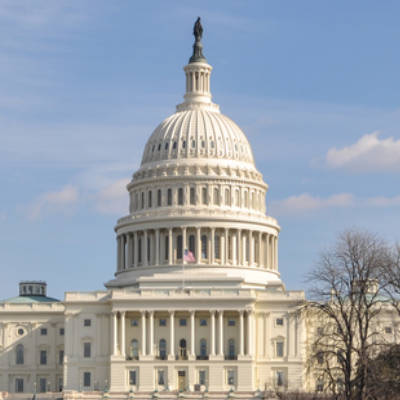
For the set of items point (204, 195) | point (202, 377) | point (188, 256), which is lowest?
point (202, 377)

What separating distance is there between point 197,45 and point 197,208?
27203 millimetres

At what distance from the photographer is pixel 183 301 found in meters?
167

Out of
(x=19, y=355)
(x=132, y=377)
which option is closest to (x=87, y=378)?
(x=132, y=377)

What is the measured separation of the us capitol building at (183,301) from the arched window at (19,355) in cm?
19

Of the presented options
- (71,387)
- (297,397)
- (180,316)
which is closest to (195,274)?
(180,316)

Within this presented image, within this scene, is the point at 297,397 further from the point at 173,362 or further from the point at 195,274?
the point at 195,274

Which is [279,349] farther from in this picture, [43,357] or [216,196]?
[43,357]

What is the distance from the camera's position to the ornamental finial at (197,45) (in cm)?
19388

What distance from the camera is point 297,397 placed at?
13038 cm

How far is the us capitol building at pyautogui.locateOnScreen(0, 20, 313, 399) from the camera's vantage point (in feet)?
541

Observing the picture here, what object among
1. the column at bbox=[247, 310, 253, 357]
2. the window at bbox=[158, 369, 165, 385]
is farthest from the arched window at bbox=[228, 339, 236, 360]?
the window at bbox=[158, 369, 165, 385]

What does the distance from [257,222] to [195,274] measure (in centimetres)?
1286

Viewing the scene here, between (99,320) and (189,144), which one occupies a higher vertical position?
(189,144)

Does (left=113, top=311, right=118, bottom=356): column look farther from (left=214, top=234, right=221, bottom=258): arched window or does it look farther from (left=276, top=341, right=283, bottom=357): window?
(left=276, top=341, right=283, bottom=357): window
